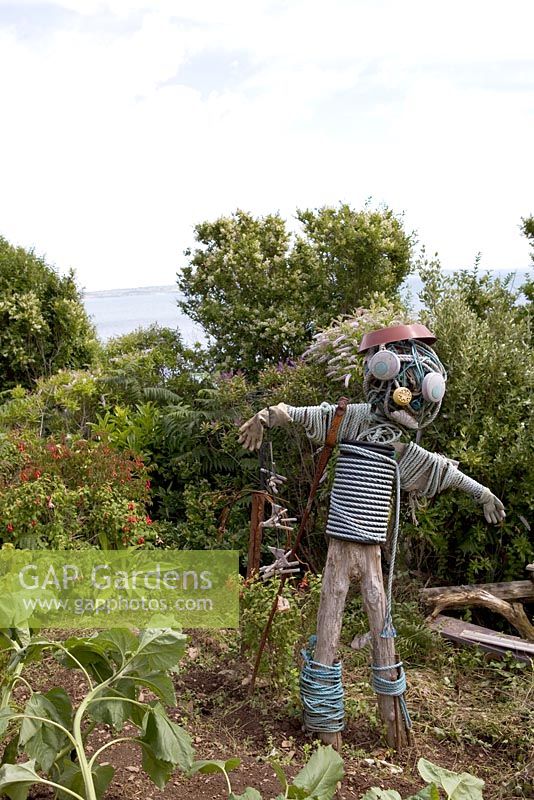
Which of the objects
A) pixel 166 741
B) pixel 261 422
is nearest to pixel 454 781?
pixel 166 741

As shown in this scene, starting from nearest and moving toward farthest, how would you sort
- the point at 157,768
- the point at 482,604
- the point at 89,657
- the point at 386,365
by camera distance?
the point at 157,768 < the point at 89,657 < the point at 386,365 < the point at 482,604

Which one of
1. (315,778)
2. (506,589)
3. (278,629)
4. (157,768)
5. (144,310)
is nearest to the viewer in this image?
(315,778)

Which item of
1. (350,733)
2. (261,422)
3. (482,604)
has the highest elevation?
(261,422)

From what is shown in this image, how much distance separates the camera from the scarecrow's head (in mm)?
3467

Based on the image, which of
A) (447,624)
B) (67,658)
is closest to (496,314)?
(447,624)

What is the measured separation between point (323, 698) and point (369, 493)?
2.97ft

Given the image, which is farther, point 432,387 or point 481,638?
point 481,638

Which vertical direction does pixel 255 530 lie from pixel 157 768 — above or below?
above

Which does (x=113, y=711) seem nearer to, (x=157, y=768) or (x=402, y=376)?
(x=157, y=768)

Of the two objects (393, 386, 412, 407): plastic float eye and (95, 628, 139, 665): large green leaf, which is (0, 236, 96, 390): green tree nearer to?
(393, 386, 412, 407): plastic float eye

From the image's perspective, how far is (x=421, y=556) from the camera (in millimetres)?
5324

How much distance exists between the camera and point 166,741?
2475 mm

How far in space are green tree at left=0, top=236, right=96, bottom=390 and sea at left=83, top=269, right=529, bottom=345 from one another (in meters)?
0.45

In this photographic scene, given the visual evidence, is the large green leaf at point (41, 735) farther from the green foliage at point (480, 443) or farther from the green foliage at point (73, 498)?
the green foliage at point (480, 443)
